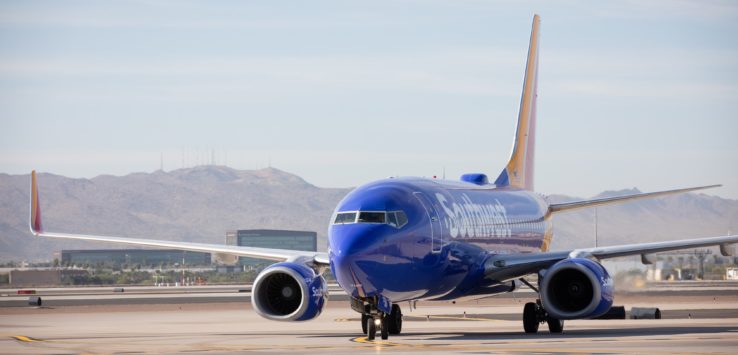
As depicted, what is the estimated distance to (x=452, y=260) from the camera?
3656 cm

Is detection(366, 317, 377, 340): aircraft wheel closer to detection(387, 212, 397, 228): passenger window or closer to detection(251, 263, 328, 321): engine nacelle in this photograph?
detection(251, 263, 328, 321): engine nacelle

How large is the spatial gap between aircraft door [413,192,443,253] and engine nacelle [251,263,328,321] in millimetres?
3545

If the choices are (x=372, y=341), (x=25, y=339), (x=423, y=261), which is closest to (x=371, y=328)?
(x=372, y=341)

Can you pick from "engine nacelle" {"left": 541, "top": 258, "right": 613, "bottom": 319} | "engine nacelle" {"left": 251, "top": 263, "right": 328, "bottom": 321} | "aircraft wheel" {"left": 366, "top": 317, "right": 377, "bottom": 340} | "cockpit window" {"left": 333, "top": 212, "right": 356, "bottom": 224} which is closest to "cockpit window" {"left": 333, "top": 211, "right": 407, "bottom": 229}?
"cockpit window" {"left": 333, "top": 212, "right": 356, "bottom": 224}

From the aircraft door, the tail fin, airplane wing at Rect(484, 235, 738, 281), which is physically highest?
the tail fin

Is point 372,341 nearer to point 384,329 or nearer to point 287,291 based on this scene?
point 384,329

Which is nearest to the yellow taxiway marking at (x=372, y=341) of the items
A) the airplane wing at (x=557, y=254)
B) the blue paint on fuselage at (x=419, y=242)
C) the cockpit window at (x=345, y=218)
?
the blue paint on fuselage at (x=419, y=242)

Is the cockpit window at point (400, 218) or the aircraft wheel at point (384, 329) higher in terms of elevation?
the cockpit window at point (400, 218)

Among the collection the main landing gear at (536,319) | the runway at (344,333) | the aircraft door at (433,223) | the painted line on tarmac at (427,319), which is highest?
the aircraft door at (433,223)

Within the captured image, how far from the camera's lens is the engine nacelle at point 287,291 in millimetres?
36312

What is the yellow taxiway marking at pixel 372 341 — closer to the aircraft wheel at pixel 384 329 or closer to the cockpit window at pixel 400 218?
the aircraft wheel at pixel 384 329

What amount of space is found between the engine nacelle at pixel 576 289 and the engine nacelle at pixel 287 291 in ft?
19.9

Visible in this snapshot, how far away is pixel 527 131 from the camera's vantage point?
52344mm

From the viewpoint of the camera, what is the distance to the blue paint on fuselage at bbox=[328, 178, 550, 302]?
32844 millimetres
